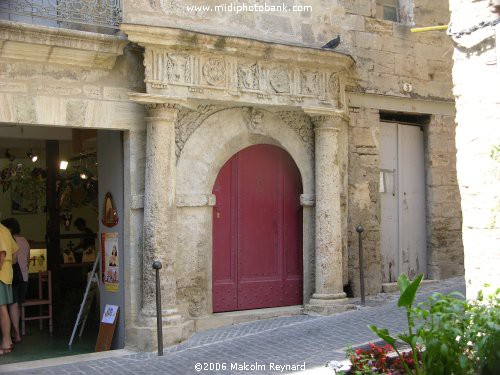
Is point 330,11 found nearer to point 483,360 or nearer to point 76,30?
point 76,30

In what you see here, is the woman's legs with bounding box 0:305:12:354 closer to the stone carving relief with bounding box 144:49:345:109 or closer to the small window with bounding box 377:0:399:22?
the stone carving relief with bounding box 144:49:345:109

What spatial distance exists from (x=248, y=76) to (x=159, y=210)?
6.53 ft

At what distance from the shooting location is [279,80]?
8.19m

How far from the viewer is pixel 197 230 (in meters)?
7.81

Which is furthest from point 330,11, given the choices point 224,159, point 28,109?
point 28,109

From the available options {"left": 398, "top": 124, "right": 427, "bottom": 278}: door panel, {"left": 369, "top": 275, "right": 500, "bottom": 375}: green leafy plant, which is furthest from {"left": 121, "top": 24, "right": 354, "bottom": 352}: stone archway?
{"left": 369, "top": 275, "right": 500, "bottom": 375}: green leafy plant

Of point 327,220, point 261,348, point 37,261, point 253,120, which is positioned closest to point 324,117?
point 253,120

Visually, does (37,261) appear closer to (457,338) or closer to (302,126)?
(302,126)

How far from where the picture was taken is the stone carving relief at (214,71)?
764cm

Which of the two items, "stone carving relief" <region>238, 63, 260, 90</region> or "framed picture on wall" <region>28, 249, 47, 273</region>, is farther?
"framed picture on wall" <region>28, 249, 47, 273</region>

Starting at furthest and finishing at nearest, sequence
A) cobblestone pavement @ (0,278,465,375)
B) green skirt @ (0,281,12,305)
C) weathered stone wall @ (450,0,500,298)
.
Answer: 1. green skirt @ (0,281,12,305)
2. cobblestone pavement @ (0,278,465,375)
3. weathered stone wall @ (450,0,500,298)

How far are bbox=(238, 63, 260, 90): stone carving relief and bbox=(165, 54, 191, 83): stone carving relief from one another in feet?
2.31

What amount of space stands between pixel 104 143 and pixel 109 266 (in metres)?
1.54

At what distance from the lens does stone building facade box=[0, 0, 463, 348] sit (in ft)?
23.1
